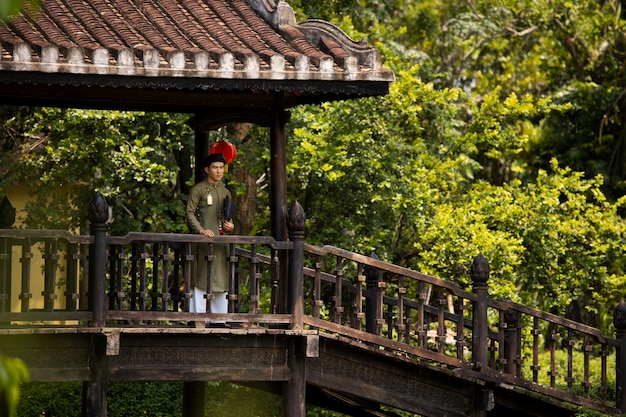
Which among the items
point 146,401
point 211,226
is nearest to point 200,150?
point 211,226

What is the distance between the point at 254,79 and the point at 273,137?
1.13 metres

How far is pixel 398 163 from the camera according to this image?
1587cm

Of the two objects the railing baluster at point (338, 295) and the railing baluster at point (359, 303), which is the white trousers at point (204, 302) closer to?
the railing baluster at point (338, 295)

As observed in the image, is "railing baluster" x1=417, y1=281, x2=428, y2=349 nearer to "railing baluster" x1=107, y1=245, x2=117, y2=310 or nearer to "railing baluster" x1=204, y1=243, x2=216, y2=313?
"railing baluster" x1=204, y1=243, x2=216, y2=313

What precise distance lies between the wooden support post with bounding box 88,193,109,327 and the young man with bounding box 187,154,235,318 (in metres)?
0.86

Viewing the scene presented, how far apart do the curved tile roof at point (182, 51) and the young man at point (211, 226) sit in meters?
1.04

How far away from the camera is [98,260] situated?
9.06 meters

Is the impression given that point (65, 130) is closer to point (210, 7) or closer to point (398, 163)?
point (398, 163)

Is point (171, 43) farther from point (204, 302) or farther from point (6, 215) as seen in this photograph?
point (6, 215)

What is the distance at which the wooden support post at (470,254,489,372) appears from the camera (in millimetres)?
10398

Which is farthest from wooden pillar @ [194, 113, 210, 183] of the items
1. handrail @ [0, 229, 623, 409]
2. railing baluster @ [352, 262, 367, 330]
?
railing baluster @ [352, 262, 367, 330]

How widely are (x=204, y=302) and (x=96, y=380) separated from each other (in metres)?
1.15

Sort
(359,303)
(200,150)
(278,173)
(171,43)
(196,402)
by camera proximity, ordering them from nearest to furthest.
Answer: (171,43)
(359,303)
(278,173)
(200,150)
(196,402)

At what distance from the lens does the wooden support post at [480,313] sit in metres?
10.4
